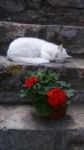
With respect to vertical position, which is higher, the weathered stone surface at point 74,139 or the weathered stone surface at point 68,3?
the weathered stone surface at point 68,3

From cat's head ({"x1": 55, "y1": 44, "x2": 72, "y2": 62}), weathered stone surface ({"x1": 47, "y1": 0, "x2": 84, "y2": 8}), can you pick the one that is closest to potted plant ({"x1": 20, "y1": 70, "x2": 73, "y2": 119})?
cat's head ({"x1": 55, "y1": 44, "x2": 72, "y2": 62})

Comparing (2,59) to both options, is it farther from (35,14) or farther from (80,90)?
(35,14)

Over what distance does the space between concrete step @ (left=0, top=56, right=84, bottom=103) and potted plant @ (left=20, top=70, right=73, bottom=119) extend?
10.6 inches

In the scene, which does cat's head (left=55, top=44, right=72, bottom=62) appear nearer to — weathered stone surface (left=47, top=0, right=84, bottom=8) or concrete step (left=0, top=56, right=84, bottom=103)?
concrete step (left=0, top=56, right=84, bottom=103)

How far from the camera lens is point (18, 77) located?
11.7 feet

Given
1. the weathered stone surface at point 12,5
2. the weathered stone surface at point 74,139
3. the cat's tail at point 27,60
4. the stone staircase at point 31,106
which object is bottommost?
the weathered stone surface at point 74,139

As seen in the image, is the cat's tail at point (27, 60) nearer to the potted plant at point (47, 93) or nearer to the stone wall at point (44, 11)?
the potted plant at point (47, 93)

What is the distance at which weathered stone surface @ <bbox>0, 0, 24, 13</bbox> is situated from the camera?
4750mm

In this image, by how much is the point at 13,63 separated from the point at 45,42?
0.56 metres

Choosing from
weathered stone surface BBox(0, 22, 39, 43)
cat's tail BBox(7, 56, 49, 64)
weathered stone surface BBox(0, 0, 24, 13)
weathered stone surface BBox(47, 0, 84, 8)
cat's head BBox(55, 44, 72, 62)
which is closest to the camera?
cat's tail BBox(7, 56, 49, 64)

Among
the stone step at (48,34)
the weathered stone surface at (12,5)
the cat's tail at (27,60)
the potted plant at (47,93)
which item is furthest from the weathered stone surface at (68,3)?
the potted plant at (47,93)

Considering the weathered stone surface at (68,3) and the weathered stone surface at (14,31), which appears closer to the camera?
the weathered stone surface at (14,31)

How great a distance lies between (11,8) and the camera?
4781mm

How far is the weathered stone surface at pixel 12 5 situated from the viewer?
4750 mm
